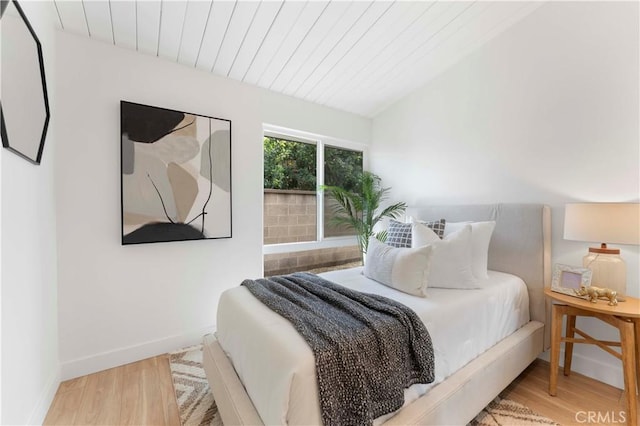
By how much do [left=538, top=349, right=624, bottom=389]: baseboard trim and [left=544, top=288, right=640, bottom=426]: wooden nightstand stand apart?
0.12m

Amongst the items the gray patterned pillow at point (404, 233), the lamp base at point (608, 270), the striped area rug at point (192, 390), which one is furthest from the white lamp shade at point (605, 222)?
the striped area rug at point (192, 390)

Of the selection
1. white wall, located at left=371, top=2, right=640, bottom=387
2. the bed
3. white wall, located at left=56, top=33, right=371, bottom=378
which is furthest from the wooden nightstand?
white wall, located at left=56, top=33, right=371, bottom=378

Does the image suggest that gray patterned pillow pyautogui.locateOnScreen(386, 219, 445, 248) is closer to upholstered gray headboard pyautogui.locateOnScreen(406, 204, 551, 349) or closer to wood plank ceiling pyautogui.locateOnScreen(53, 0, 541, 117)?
upholstered gray headboard pyautogui.locateOnScreen(406, 204, 551, 349)

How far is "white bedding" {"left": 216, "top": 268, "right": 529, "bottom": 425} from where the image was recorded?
0.98 meters

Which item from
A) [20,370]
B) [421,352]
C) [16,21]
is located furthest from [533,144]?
[20,370]

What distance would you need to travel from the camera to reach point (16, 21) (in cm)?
121

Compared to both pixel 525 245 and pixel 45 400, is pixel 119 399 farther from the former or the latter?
pixel 525 245

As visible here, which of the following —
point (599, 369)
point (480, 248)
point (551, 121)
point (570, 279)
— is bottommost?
point (599, 369)

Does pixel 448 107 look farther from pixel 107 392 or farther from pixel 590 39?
pixel 107 392

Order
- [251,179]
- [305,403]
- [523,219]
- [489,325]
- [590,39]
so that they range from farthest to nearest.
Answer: [251,179], [523,219], [590,39], [489,325], [305,403]

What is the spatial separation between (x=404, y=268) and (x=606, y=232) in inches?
47.2

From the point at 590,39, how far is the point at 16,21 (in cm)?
340

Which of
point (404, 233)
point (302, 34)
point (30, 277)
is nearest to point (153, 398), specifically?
point (30, 277)

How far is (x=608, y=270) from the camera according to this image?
175 cm
